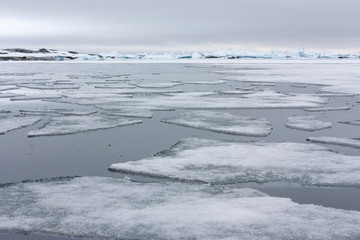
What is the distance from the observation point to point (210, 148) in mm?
5422

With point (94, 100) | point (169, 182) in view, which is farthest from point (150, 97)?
point (169, 182)

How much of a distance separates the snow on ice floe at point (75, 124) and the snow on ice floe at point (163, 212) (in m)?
2.51

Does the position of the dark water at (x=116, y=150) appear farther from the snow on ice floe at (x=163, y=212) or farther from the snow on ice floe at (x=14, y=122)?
the snow on ice floe at (x=163, y=212)

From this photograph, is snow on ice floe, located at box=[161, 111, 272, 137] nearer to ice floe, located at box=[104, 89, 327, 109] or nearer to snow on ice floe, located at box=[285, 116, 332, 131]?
snow on ice floe, located at box=[285, 116, 332, 131]

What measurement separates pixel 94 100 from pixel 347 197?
8.02 meters

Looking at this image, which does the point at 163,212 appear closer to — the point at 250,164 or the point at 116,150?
the point at 250,164

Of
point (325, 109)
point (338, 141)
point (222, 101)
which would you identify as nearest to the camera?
point (338, 141)

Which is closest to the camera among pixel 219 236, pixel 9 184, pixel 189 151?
pixel 219 236

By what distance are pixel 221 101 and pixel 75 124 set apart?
4.31m

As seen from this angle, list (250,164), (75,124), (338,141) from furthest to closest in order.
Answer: (75,124) → (338,141) → (250,164)

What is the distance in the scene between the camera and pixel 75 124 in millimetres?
7180

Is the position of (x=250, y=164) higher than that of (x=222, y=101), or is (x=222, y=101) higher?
(x=222, y=101)

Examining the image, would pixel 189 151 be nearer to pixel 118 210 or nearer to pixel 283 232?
pixel 118 210

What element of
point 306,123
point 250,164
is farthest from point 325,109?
Answer: point 250,164
